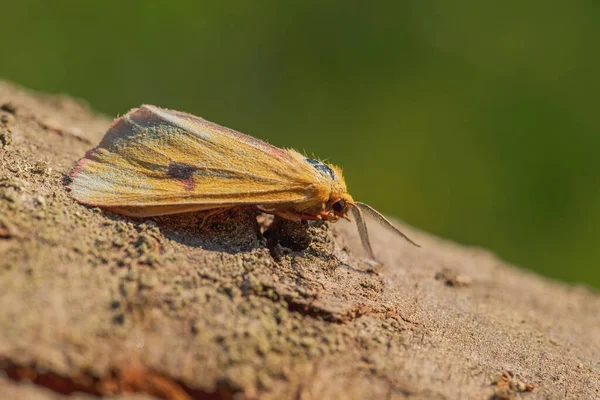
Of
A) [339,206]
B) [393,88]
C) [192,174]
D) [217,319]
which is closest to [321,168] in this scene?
[339,206]

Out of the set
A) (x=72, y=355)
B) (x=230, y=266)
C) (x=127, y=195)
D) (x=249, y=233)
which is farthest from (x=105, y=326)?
(x=249, y=233)

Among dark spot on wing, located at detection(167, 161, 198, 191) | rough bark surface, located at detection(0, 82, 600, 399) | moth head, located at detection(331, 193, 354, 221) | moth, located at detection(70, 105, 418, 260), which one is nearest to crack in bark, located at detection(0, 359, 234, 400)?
rough bark surface, located at detection(0, 82, 600, 399)

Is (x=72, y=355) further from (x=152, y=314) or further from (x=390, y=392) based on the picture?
(x=390, y=392)

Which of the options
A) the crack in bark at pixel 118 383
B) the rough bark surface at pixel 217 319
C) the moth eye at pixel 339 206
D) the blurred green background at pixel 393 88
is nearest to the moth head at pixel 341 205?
the moth eye at pixel 339 206

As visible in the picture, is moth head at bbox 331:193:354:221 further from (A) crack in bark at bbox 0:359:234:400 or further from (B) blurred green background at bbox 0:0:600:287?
(B) blurred green background at bbox 0:0:600:287

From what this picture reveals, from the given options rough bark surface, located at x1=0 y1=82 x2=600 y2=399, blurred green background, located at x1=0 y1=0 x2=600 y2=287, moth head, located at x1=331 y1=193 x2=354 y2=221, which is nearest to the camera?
rough bark surface, located at x1=0 y1=82 x2=600 y2=399

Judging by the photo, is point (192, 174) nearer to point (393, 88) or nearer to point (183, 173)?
point (183, 173)

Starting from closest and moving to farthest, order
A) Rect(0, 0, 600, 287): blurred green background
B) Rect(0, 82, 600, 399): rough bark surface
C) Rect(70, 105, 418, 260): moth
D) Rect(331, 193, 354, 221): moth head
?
Rect(0, 82, 600, 399): rough bark surface
Rect(70, 105, 418, 260): moth
Rect(331, 193, 354, 221): moth head
Rect(0, 0, 600, 287): blurred green background

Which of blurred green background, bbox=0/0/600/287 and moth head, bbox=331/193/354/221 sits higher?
blurred green background, bbox=0/0/600/287
